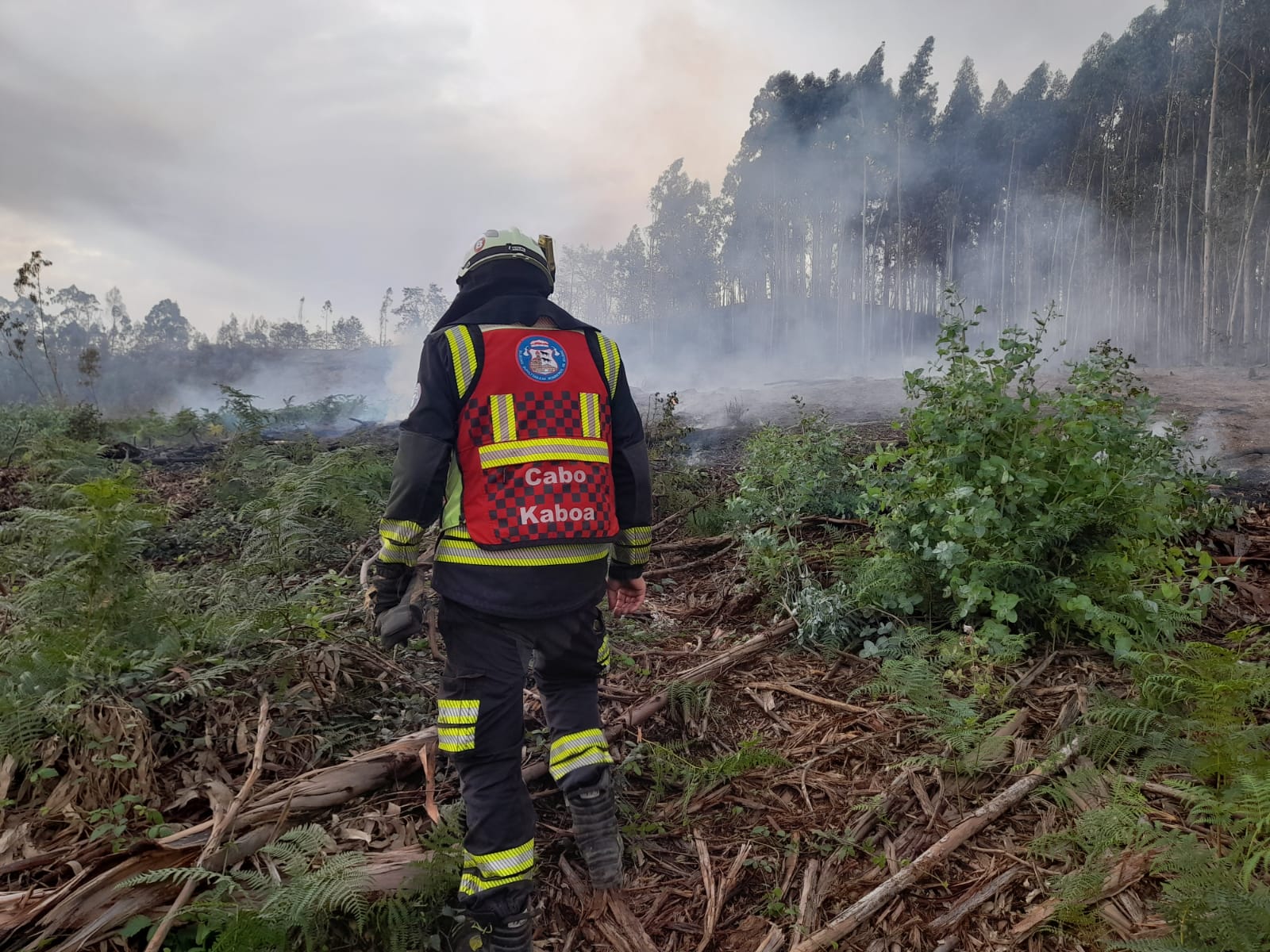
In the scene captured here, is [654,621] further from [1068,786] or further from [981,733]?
[1068,786]

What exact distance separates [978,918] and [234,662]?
300 centimetres

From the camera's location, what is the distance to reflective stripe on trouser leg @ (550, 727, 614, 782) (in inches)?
95.2

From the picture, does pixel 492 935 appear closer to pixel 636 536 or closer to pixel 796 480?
pixel 636 536

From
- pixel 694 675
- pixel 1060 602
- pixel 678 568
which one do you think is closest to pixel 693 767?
pixel 694 675

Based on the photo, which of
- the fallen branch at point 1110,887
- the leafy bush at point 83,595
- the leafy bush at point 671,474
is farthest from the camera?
the leafy bush at point 671,474

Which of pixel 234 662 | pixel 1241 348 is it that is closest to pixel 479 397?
pixel 234 662

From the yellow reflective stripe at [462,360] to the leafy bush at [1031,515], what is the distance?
2.46 m

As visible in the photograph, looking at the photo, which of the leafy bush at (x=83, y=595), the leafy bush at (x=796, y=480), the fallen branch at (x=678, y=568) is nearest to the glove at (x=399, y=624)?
the leafy bush at (x=83, y=595)

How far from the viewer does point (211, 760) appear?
256cm

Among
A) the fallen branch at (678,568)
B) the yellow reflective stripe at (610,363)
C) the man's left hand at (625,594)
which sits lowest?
the fallen branch at (678,568)

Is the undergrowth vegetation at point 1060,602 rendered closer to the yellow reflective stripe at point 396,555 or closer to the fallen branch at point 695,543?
the fallen branch at point 695,543

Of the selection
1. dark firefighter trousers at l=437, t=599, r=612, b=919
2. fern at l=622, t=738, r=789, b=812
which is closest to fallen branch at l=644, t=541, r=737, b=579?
fern at l=622, t=738, r=789, b=812

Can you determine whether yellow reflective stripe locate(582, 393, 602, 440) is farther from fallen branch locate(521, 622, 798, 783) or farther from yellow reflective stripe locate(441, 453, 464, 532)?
fallen branch locate(521, 622, 798, 783)

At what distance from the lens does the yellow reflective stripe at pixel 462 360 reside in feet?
7.60
